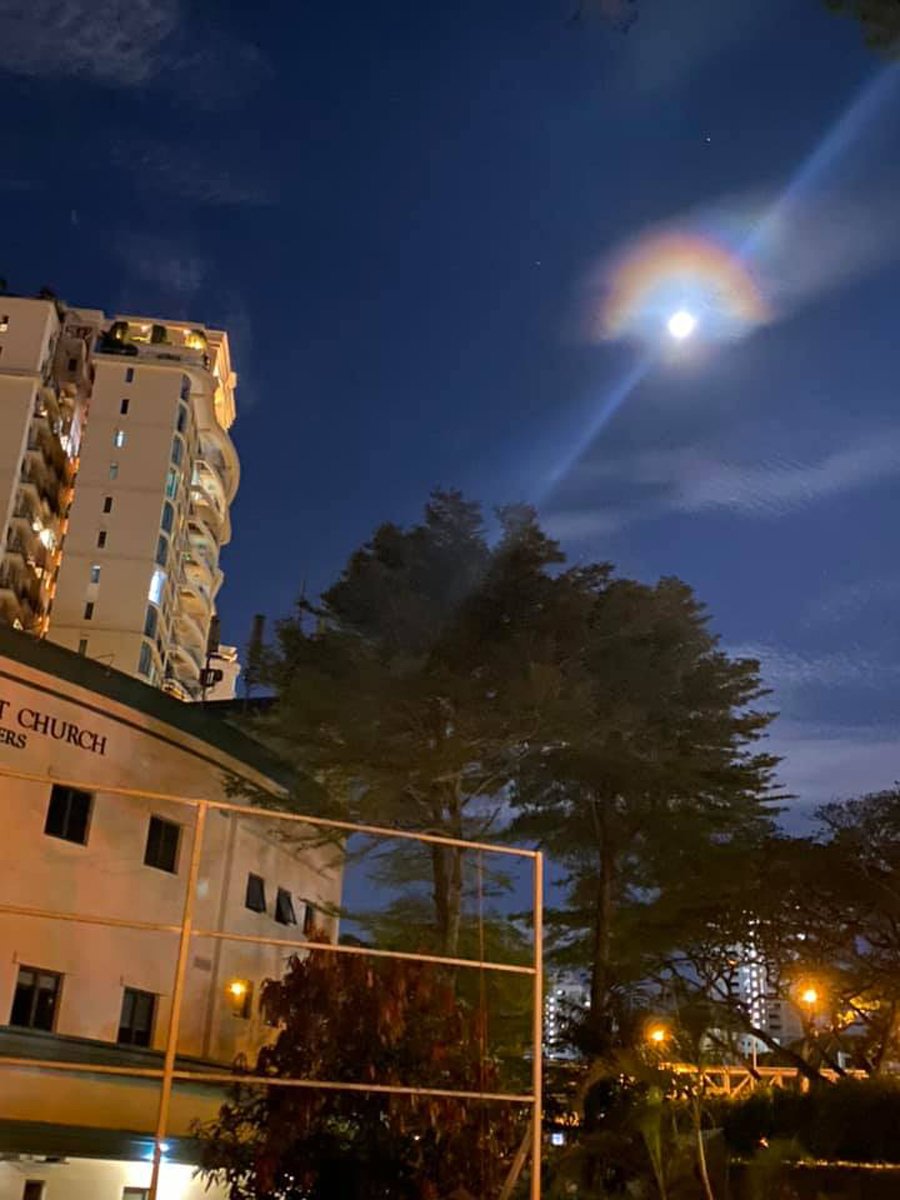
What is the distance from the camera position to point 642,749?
24359 millimetres

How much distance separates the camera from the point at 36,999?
1689cm

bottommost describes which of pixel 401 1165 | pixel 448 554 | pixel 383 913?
pixel 401 1165

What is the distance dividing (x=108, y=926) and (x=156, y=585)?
163 ft

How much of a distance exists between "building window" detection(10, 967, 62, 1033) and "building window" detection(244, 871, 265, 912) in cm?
432

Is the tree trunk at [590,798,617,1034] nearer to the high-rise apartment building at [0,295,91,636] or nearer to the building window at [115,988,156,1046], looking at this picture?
the building window at [115,988,156,1046]

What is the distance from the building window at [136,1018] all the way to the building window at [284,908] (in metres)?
3.63

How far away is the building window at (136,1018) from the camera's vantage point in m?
18.2

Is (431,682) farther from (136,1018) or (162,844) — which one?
(136,1018)

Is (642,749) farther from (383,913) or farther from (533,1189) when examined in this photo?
(533,1189)

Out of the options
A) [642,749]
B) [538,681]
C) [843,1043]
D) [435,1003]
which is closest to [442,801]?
[538,681]

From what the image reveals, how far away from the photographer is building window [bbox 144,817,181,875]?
752 inches

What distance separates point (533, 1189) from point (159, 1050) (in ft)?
39.8

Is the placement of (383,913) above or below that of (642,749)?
below

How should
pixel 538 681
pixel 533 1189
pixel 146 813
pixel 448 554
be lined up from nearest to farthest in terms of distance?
pixel 533 1189 → pixel 146 813 → pixel 538 681 → pixel 448 554
